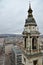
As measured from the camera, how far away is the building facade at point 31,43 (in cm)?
965

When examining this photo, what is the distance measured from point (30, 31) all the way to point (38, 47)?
1.18 meters

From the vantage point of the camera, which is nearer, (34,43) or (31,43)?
(31,43)

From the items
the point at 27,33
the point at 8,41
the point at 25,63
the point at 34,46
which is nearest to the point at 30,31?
the point at 27,33

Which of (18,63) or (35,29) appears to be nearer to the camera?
(35,29)

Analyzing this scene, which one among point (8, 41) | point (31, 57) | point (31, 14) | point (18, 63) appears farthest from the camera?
point (8, 41)

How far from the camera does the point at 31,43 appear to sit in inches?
389

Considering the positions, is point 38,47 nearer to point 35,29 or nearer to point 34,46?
point 34,46

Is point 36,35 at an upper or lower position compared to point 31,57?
upper

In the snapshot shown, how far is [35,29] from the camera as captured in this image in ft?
32.9

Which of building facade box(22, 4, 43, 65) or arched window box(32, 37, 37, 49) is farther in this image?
arched window box(32, 37, 37, 49)

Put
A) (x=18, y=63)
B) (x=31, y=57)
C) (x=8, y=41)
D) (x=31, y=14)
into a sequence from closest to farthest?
(x=31, y=57)
(x=31, y=14)
(x=18, y=63)
(x=8, y=41)

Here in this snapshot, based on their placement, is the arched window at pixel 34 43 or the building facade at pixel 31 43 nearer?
the building facade at pixel 31 43

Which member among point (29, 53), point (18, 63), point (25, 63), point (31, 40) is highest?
point (31, 40)

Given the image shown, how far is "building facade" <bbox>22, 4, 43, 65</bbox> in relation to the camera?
9648mm
